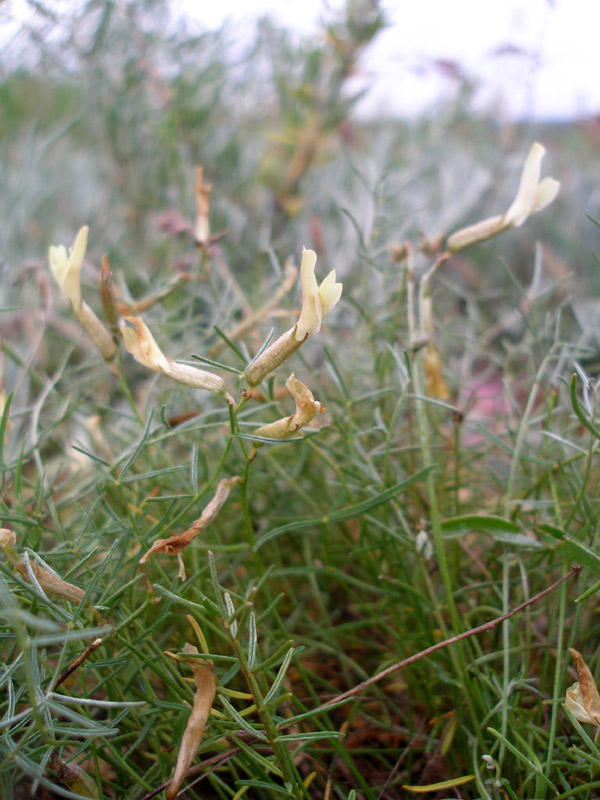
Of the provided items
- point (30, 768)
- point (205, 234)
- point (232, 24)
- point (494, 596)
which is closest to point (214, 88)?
point (232, 24)

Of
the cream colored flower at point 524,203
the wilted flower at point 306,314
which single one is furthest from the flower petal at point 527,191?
the wilted flower at point 306,314

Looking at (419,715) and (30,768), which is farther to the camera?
(419,715)

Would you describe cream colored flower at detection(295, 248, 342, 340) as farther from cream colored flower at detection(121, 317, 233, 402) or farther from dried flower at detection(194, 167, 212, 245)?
dried flower at detection(194, 167, 212, 245)

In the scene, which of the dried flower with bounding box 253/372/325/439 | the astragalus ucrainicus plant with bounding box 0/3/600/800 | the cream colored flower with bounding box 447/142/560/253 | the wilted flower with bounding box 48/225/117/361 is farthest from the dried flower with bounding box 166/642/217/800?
the cream colored flower with bounding box 447/142/560/253

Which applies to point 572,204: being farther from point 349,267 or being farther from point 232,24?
point 232,24

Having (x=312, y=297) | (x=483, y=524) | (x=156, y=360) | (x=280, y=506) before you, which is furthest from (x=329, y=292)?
(x=280, y=506)
